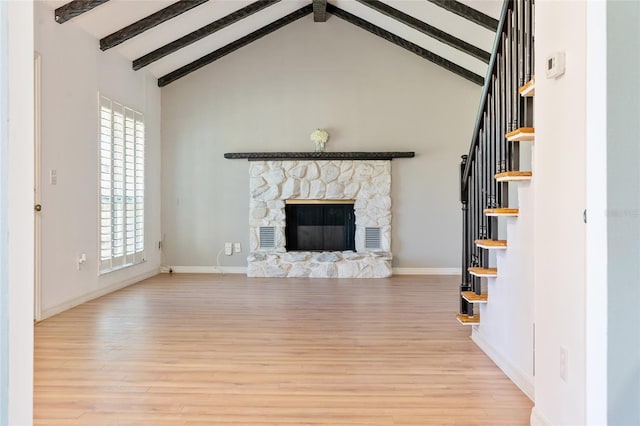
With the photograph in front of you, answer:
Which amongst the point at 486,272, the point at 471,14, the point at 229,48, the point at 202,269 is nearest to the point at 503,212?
the point at 486,272

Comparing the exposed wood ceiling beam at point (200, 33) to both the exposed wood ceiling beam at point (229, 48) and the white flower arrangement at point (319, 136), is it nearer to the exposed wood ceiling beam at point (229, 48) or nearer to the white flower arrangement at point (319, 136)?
the exposed wood ceiling beam at point (229, 48)

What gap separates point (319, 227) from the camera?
7375mm

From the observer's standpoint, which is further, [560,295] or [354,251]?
[354,251]

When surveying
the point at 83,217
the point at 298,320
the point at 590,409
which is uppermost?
the point at 83,217

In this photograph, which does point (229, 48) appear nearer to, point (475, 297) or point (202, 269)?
point (202, 269)

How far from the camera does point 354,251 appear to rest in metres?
7.26

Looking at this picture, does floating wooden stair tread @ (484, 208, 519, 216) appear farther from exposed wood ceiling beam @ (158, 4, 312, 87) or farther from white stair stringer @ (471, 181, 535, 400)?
exposed wood ceiling beam @ (158, 4, 312, 87)

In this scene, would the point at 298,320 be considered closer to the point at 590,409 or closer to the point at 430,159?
the point at 590,409

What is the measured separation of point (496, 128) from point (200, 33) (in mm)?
4533
